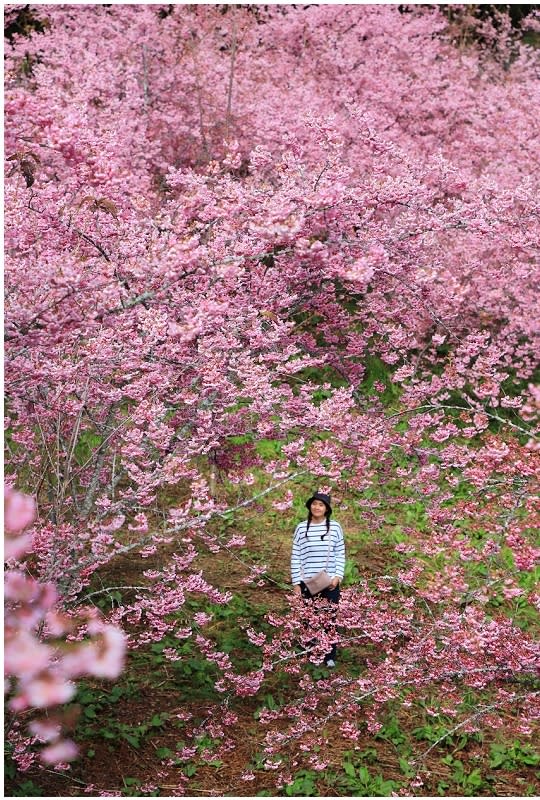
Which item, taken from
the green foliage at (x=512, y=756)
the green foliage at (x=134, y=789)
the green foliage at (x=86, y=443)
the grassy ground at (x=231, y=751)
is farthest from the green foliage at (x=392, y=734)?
the green foliage at (x=86, y=443)

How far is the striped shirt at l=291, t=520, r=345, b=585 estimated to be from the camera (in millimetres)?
5164

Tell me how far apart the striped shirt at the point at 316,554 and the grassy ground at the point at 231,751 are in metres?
0.48

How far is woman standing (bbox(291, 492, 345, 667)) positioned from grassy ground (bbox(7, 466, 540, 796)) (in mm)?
481

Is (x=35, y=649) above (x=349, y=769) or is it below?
above

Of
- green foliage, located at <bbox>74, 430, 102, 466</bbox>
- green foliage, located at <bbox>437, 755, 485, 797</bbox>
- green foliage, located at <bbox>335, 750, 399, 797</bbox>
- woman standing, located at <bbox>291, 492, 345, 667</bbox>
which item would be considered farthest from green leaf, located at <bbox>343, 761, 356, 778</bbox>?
green foliage, located at <bbox>74, 430, 102, 466</bbox>

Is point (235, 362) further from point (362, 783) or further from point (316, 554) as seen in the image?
point (362, 783)

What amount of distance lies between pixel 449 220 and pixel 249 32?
8903 millimetres

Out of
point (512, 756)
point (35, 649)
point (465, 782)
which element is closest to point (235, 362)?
point (35, 649)

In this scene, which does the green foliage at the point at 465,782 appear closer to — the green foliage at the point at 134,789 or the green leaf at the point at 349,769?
the green leaf at the point at 349,769

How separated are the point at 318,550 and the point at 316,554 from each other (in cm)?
3

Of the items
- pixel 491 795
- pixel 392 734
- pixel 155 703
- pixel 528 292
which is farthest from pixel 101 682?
pixel 528 292

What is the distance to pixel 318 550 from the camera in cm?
520

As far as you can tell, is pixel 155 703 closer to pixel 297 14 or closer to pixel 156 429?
pixel 156 429

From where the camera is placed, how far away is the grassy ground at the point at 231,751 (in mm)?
4324
